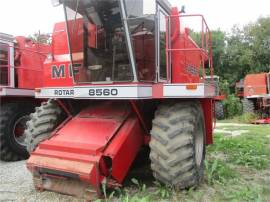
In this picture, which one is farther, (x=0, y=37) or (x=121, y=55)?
(x=0, y=37)

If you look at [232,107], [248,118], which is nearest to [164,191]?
[248,118]

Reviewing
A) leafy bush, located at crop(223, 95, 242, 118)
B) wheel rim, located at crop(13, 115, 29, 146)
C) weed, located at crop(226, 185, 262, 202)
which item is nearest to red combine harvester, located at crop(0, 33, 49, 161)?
wheel rim, located at crop(13, 115, 29, 146)

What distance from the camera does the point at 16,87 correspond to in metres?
8.30

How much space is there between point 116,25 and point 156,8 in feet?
2.05

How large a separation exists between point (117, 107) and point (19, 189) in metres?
1.76

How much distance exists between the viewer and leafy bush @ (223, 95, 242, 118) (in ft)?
65.4

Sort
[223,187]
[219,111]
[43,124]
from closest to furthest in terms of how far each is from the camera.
Answer: [223,187], [43,124], [219,111]

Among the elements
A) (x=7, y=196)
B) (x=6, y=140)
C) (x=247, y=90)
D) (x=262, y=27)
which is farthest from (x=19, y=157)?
(x=262, y=27)

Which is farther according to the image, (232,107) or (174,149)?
(232,107)

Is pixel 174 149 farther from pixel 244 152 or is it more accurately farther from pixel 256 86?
pixel 256 86

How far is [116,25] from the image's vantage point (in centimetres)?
505

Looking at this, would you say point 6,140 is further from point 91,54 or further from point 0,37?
point 91,54

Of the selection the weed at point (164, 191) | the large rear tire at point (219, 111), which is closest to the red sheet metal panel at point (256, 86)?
the large rear tire at point (219, 111)

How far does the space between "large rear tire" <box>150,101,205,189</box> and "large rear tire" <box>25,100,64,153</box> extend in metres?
1.78
